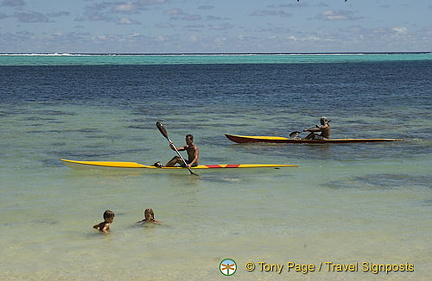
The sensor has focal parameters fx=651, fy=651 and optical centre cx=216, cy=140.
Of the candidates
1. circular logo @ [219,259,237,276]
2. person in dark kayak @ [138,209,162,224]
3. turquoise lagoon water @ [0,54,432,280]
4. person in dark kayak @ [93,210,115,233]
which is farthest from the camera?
person in dark kayak @ [138,209,162,224]

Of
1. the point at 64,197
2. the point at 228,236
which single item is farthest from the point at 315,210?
the point at 64,197

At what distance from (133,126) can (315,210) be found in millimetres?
19381

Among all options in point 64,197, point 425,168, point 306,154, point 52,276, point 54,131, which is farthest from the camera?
point 54,131

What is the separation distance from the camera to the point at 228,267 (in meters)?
11.4

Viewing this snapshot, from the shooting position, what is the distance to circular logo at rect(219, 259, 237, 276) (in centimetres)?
1117

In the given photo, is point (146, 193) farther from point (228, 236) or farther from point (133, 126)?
point (133, 126)

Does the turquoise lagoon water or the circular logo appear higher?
the turquoise lagoon water

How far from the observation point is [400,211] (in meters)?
15.2

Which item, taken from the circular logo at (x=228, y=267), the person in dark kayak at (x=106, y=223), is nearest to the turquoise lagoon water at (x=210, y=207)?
the circular logo at (x=228, y=267)

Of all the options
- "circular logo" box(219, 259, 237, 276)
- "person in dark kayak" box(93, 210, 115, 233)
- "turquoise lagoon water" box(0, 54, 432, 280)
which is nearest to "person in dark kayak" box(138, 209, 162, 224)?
"turquoise lagoon water" box(0, 54, 432, 280)

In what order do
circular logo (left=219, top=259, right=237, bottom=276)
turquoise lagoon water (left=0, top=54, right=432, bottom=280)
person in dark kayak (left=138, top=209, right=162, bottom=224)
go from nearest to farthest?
1. circular logo (left=219, top=259, right=237, bottom=276)
2. turquoise lagoon water (left=0, top=54, right=432, bottom=280)
3. person in dark kayak (left=138, top=209, right=162, bottom=224)

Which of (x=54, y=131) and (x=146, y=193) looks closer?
(x=146, y=193)

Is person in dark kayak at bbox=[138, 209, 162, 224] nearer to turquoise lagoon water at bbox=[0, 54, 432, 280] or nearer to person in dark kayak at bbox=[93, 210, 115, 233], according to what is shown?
turquoise lagoon water at bbox=[0, 54, 432, 280]

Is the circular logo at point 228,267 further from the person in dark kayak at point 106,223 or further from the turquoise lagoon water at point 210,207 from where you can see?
the person in dark kayak at point 106,223
